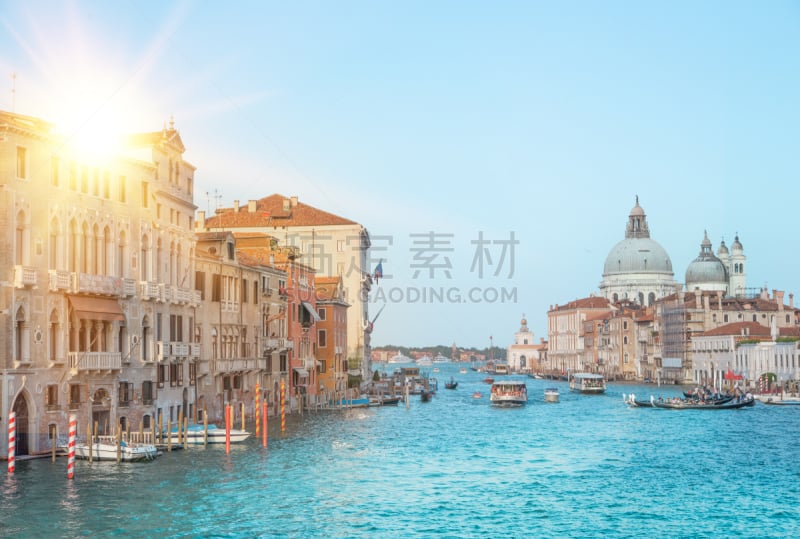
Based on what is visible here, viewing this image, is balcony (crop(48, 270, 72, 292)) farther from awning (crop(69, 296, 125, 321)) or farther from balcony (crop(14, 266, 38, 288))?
balcony (crop(14, 266, 38, 288))

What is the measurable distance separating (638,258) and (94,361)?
477 feet

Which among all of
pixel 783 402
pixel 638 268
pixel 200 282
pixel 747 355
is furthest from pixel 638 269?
pixel 200 282

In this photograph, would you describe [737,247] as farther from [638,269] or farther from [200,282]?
[200,282]

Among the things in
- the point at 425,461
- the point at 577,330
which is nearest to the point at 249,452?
the point at 425,461

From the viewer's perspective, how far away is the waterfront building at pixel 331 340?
62.7 metres

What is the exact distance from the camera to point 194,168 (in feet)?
135

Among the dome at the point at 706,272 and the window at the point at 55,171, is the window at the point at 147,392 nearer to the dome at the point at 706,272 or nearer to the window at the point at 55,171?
the window at the point at 55,171

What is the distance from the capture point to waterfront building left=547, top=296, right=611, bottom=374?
16075 cm

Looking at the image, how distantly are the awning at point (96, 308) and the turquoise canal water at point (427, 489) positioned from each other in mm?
4433

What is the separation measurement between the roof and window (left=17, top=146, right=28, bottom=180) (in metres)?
39.6

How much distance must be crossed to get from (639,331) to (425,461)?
10296cm

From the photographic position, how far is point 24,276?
29031mm

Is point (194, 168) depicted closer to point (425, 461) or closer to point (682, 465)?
point (425, 461)

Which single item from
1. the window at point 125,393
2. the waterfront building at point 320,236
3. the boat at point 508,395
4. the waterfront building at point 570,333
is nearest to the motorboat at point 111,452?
the window at point 125,393
